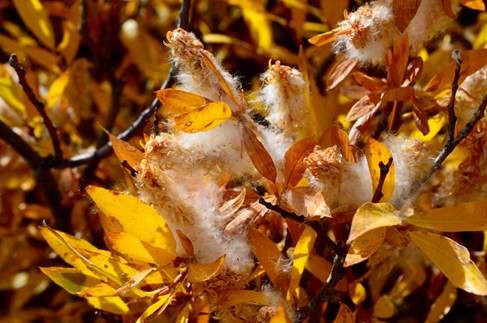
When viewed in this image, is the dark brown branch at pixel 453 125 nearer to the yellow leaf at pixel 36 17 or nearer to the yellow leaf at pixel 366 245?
the yellow leaf at pixel 366 245

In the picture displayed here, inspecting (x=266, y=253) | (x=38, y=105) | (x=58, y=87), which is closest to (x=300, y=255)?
(x=266, y=253)

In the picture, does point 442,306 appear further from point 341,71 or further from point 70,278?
point 70,278

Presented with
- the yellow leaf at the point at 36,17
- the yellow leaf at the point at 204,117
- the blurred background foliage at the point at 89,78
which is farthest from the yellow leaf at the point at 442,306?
the yellow leaf at the point at 36,17

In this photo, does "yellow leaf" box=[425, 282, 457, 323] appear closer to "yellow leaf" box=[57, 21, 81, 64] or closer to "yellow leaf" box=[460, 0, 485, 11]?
"yellow leaf" box=[460, 0, 485, 11]

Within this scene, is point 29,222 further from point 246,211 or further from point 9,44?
point 246,211

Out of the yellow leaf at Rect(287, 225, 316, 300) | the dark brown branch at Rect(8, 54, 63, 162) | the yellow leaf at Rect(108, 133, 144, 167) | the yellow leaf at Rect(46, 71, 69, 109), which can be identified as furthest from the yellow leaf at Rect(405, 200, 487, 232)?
the yellow leaf at Rect(46, 71, 69, 109)

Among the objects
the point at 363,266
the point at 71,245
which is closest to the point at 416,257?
the point at 363,266
